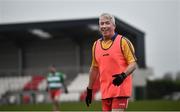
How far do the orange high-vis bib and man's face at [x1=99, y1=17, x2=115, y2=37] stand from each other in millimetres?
119

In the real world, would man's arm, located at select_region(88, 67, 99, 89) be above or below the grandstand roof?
below

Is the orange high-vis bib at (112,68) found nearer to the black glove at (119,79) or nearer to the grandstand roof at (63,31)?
the black glove at (119,79)

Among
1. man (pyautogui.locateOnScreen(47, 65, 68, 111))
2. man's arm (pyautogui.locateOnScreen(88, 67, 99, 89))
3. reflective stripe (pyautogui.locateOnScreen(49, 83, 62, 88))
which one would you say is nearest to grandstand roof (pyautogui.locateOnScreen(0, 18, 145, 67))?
man (pyautogui.locateOnScreen(47, 65, 68, 111))

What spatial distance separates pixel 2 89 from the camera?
42.6 m

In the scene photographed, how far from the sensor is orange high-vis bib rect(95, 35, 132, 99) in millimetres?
7137

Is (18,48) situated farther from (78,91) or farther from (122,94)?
(122,94)

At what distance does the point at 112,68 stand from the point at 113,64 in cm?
5

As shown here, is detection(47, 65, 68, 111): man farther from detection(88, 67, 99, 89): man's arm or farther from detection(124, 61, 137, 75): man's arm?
detection(124, 61, 137, 75): man's arm

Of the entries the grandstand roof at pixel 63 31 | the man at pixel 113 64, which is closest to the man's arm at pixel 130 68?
the man at pixel 113 64

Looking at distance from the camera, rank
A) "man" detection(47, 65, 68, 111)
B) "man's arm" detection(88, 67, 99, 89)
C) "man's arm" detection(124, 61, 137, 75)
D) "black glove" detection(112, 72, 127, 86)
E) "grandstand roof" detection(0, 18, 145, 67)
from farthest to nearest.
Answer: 1. "grandstand roof" detection(0, 18, 145, 67)
2. "man" detection(47, 65, 68, 111)
3. "man's arm" detection(88, 67, 99, 89)
4. "man's arm" detection(124, 61, 137, 75)
5. "black glove" detection(112, 72, 127, 86)

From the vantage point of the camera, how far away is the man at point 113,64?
7.12m

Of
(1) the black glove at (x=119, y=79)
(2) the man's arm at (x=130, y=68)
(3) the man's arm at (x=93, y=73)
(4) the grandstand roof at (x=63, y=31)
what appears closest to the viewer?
(1) the black glove at (x=119, y=79)

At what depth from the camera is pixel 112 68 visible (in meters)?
7.15

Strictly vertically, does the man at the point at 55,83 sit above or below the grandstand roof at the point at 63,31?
below
